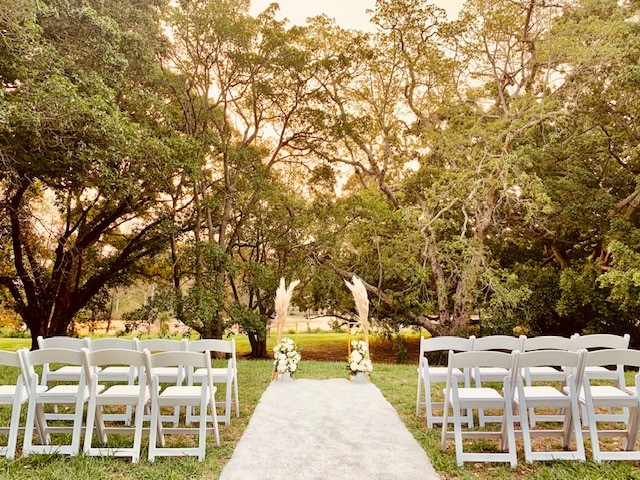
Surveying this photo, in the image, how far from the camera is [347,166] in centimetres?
1550

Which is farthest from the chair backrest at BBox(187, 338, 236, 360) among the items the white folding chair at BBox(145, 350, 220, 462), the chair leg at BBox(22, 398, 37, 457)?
the chair leg at BBox(22, 398, 37, 457)

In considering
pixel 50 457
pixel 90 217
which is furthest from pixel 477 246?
pixel 90 217

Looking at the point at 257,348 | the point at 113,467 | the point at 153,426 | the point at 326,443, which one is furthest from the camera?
the point at 257,348

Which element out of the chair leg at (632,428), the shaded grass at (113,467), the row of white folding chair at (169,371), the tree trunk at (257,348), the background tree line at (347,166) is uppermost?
the background tree line at (347,166)

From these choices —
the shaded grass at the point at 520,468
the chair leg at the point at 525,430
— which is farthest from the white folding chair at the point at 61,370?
the chair leg at the point at 525,430

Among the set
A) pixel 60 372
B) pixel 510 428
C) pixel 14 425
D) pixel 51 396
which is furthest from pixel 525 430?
pixel 60 372

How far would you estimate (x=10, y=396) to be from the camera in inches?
152

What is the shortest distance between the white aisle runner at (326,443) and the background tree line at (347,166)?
5.65 metres

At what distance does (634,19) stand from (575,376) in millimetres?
13090

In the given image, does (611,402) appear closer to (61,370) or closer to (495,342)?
(495,342)

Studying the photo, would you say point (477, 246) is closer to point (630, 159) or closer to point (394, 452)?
point (630, 159)

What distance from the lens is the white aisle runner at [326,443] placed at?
3.53m

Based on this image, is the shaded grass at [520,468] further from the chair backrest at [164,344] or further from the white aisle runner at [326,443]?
the chair backrest at [164,344]

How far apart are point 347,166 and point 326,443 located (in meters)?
12.2
